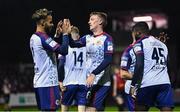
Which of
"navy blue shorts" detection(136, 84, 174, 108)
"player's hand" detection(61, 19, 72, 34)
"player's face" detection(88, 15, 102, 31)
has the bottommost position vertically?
"navy blue shorts" detection(136, 84, 174, 108)

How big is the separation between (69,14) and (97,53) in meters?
20.2

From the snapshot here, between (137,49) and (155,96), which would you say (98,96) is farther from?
(137,49)

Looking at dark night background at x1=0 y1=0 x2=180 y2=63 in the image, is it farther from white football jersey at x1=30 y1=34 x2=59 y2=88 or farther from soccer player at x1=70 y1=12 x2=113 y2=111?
white football jersey at x1=30 y1=34 x2=59 y2=88

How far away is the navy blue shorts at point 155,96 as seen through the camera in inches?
354

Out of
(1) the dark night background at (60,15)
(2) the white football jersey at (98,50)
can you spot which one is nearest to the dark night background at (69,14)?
(1) the dark night background at (60,15)

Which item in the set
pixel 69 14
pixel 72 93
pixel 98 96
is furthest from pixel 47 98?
pixel 69 14

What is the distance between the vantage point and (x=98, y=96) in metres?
10.4

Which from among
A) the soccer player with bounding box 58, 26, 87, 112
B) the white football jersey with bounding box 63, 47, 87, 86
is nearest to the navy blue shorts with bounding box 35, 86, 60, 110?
the soccer player with bounding box 58, 26, 87, 112

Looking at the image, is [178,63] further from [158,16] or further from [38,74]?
[38,74]

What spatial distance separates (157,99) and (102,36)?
1.80 meters

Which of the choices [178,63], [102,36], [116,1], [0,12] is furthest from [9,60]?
[102,36]

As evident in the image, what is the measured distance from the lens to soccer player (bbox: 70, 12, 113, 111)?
33.6ft

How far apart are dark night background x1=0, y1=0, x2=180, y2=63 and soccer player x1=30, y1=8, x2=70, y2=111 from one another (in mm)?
20721

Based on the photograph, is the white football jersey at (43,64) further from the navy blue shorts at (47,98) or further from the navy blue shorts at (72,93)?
the navy blue shorts at (72,93)
